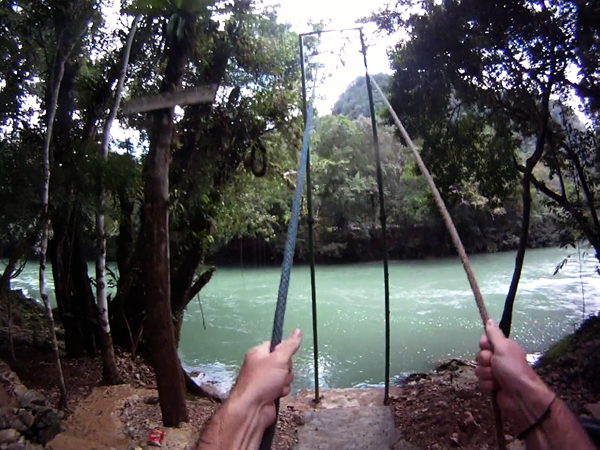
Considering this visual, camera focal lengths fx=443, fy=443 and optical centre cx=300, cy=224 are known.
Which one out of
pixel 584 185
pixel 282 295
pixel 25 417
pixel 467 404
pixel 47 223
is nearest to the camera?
pixel 282 295

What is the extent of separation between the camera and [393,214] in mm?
12539

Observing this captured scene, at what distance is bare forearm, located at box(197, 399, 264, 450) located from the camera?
721mm

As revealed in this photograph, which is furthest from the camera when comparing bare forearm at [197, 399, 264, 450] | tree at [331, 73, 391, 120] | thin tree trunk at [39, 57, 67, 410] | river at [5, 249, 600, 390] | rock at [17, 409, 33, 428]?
tree at [331, 73, 391, 120]

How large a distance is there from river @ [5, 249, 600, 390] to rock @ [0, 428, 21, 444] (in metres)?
3.26

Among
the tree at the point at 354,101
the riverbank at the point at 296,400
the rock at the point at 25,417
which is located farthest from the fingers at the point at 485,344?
the tree at the point at 354,101

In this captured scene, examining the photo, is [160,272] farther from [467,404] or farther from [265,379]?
[467,404]

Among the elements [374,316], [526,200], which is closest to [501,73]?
[526,200]

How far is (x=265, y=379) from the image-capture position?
2.63 ft

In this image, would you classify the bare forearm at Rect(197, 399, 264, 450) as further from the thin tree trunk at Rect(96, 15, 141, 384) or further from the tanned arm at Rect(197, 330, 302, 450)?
the thin tree trunk at Rect(96, 15, 141, 384)

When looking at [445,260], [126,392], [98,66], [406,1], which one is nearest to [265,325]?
[126,392]

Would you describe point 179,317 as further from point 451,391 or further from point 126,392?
point 451,391

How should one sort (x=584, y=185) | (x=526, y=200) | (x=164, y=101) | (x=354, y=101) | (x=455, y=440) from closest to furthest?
(x=455, y=440) → (x=164, y=101) → (x=526, y=200) → (x=584, y=185) → (x=354, y=101)

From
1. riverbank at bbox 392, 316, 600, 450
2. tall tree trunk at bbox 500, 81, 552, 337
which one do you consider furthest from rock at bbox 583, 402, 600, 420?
tall tree trunk at bbox 500, 81, 552, 337

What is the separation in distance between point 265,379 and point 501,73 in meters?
3.67
